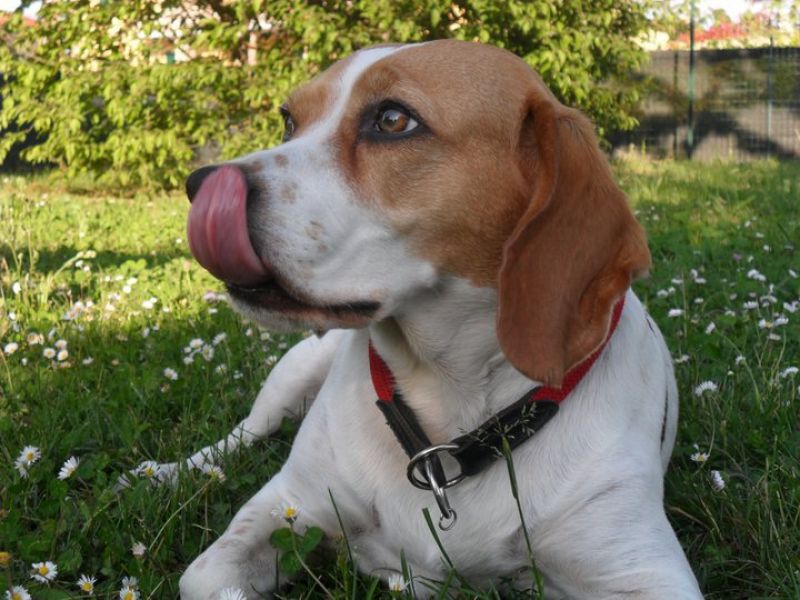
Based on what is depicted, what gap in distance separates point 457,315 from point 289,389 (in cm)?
124

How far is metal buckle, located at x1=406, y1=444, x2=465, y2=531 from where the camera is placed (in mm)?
2289

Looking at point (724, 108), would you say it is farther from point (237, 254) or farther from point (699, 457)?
point (237, 254)

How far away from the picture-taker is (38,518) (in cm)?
264

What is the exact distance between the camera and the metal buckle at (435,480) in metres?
2.29

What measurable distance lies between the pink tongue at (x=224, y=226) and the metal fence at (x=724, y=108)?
641 inches

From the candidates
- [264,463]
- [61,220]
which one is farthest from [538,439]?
[61,220]

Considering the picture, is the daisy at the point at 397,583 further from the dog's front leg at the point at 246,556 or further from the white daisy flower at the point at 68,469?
the white daisy flower at the point at 68,469

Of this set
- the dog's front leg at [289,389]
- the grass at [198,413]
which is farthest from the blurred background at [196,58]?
the dog's front leg at [289,389]

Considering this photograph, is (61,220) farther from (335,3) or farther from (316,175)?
(316,175)

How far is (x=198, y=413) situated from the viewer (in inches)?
140

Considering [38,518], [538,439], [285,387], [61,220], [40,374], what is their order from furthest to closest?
[61,220] < [40,374] < [285,387] < [38,518] < [538,439]

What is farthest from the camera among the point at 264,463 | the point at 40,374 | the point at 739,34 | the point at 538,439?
the point at 739,34

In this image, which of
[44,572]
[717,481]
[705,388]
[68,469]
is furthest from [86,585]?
[705,388]

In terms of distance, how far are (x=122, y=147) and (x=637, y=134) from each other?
9923 mm
